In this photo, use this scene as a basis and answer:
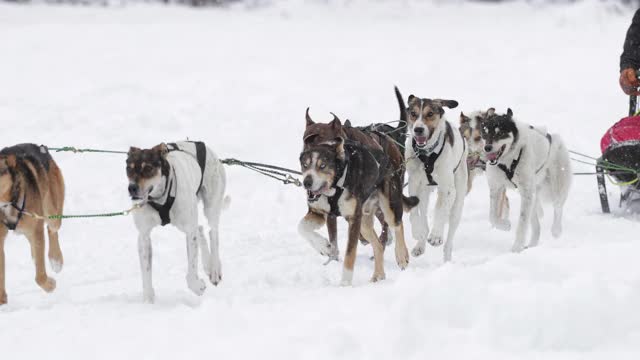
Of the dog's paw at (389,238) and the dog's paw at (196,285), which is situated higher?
the dog's paw at (196,285)

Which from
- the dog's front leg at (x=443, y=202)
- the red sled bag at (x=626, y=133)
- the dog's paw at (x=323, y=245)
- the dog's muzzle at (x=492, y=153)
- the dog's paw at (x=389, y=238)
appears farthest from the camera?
the red sled bag at (x=626, y=133)

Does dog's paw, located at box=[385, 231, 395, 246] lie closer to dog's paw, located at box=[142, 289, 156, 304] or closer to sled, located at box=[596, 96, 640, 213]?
sled, located at box=[596, 96, 640, 213]

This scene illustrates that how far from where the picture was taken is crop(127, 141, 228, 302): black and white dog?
15.5ft

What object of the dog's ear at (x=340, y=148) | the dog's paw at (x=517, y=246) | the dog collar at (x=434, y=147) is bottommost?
the dog's paw at (x=517, y=246)

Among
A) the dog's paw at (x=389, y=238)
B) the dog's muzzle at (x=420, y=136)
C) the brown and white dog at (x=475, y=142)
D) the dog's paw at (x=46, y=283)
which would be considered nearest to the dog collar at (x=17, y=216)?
the dog's paw at (x=46, y=283)

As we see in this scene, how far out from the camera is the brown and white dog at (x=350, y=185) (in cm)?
502

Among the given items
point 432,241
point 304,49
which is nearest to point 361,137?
point 432,241

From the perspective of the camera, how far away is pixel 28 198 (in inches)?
203

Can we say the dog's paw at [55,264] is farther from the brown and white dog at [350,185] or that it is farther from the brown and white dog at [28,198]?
the brown and white dog at [350,185]

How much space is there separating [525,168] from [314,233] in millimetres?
2353

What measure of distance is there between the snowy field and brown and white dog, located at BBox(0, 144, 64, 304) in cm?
35

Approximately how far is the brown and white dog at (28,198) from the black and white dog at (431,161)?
9.20 feet

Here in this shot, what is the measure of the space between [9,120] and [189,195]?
6.75 metres

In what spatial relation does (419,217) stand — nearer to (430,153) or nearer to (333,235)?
(430,153)
